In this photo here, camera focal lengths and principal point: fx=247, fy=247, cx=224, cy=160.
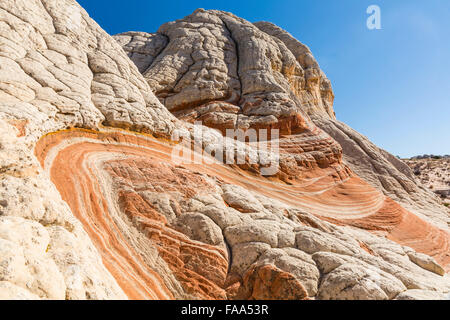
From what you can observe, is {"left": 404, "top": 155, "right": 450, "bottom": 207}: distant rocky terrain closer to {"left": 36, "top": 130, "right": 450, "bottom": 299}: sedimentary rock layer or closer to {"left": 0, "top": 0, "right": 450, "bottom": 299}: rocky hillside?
{"left": 0, "top": 0, "right": 450, "bottom": 299}: rocky hillside

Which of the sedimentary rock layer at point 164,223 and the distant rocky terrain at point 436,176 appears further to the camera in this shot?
the distant rocky terrain at point 436,176

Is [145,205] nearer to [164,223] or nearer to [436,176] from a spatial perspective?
[164,223]

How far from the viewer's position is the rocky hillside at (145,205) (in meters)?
3.71

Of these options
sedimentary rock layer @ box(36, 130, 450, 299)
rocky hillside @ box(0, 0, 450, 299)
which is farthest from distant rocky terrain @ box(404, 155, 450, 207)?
sedimentary rock layer @ box(36, 130, 450, 299)

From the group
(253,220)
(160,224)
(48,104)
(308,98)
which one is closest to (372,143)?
(308,98)

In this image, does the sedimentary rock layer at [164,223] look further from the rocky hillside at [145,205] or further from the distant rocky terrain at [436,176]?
the distant rocky terrain at [436,176]

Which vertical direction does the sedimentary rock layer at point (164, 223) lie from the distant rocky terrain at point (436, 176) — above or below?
below

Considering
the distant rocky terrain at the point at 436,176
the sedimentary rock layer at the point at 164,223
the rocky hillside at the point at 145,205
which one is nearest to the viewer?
the rocky hillside at the point at 145,205

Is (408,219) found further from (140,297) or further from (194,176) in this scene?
(140,297)

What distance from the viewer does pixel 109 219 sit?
5242 millimetres

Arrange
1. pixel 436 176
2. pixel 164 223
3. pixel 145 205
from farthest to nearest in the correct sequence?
1. pixel 436 176
2. pixel 145 205
3. pixel 164 223

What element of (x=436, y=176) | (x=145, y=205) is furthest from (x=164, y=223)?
(x=436, y=176)

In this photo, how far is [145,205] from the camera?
19.2 feet

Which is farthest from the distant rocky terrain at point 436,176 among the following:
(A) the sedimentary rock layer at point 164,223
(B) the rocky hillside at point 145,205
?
(A) the sedimentary rock layer at point 164,223
